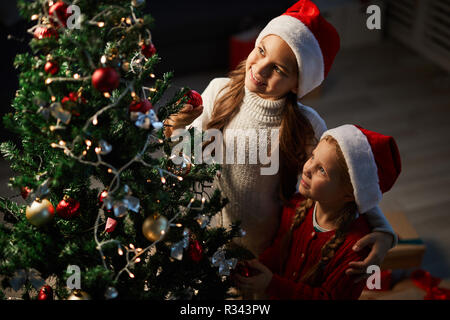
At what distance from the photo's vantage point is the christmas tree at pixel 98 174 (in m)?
0.83

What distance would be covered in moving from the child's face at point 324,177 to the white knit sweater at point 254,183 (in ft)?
0.40

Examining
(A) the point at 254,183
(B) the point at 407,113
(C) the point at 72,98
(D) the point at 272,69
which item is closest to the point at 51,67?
(C) the point at 72,98

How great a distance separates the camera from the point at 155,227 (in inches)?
35.1

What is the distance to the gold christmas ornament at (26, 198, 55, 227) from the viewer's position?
2.96 ft

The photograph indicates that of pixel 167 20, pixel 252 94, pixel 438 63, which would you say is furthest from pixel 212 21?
pixel 252 94

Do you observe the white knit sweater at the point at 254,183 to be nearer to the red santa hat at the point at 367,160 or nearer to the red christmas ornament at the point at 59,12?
the red santa hat at the point at 367,160

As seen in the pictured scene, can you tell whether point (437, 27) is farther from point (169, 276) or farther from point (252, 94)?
point (169, 276)

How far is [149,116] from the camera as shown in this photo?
0.83 meters

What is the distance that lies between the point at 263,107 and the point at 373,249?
464 millimetres

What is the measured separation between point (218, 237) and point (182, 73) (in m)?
1.96

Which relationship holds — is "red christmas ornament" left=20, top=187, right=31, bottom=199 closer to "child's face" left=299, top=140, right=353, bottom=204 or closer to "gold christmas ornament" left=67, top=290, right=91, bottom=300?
"gold christmas ornament" left=67, top=290, right=91, bottom=300

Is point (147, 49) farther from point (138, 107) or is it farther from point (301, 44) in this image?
point (301, 44)

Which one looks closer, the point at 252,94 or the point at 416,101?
the point at 252,94
